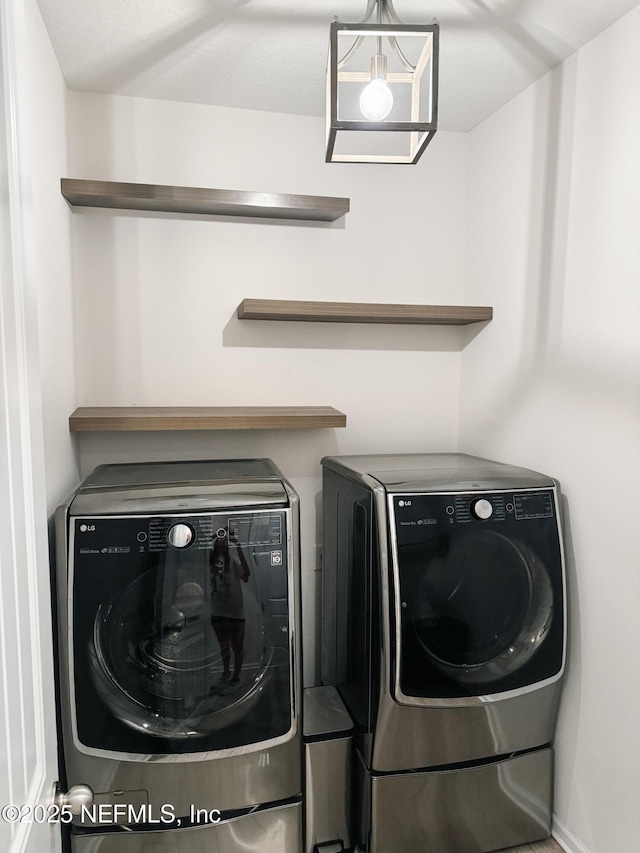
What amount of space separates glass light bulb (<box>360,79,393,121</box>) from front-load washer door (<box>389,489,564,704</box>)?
972mm

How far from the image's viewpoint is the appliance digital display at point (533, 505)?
172cm

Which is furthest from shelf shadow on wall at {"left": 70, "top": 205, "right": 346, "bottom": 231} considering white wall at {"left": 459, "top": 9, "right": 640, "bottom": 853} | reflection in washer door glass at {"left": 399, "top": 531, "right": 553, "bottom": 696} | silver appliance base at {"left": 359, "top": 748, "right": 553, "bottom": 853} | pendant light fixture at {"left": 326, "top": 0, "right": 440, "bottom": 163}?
silver appliance base at {"left": 359, "top": 748, "right": 553, "bottom": 853}

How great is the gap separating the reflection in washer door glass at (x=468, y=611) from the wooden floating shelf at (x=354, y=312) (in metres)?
0.88

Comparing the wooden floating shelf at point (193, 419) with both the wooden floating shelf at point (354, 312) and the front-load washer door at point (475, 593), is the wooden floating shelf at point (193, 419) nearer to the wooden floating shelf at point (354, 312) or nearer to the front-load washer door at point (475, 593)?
the wooden floating shelf at point (354, 312)

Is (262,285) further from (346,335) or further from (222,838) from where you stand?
(222,838)

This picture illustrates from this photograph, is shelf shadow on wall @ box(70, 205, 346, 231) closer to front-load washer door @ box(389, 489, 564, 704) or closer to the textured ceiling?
the textured ceiling

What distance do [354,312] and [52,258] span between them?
1.01m

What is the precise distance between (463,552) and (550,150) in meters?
1.35

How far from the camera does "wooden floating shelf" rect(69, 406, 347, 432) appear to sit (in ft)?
6.11

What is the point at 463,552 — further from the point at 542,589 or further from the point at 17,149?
the point at 17,149

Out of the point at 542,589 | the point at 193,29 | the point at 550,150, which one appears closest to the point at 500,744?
the point at 542,589

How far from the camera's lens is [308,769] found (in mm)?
1742

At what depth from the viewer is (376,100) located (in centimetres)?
116

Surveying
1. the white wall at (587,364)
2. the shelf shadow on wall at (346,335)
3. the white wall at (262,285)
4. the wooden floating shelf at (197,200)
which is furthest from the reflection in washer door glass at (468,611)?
the wooden floating shelf at (197,200)
